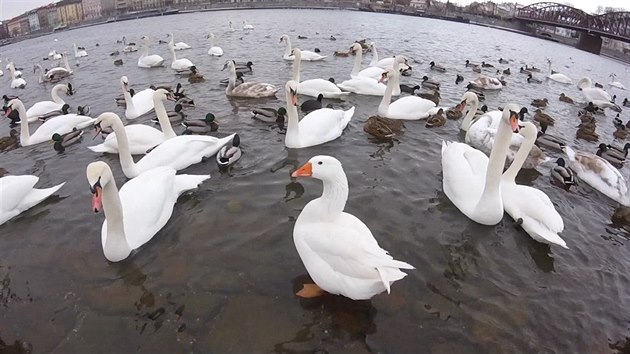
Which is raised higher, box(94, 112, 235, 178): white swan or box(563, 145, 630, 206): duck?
box(94, 112, 235, 178): white swan

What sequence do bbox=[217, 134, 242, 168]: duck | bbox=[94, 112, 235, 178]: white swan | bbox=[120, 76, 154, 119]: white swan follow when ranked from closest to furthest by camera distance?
1. bbox=[94, 112, 235, 178]: white swan
2. bbox=[217, 134, 242, 168]: duck
3. bbox=[120, 76, 154, 119]: white swan

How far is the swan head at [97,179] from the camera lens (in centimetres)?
485

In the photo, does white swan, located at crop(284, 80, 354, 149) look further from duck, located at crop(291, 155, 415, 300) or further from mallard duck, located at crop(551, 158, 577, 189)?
mallard duck, located at crop(551, 158, 577, 189)

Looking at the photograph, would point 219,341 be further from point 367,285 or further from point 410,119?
point 410,119

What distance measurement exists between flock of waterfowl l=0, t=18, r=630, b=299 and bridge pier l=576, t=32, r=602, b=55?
57565mm

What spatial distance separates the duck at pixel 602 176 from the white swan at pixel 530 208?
2.60 m

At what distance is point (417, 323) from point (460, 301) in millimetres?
833

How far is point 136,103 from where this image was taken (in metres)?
12.6

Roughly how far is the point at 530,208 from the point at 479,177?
45.8 inches

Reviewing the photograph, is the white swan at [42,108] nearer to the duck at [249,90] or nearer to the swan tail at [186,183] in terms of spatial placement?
the duck at [249,90]

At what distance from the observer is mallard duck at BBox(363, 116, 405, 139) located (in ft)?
34.7

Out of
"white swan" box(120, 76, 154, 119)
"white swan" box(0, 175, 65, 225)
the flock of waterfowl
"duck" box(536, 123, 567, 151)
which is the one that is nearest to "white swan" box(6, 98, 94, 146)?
the flock of waterfowl

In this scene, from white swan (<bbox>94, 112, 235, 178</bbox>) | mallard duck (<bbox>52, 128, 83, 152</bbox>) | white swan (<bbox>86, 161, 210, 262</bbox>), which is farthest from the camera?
mallard duck (<bbox>52, 128, 83, 152</bbox>)

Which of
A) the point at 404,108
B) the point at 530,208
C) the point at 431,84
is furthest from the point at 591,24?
the point at 530,208
